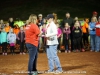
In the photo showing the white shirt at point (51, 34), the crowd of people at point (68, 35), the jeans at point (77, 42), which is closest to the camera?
the white shirt at point (51, 34)

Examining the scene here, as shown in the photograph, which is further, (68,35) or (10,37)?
(68,35)

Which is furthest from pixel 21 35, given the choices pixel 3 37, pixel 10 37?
pixel 3 37

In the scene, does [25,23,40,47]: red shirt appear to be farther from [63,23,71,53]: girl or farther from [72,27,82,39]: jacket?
[72,27,82,39]: jacket

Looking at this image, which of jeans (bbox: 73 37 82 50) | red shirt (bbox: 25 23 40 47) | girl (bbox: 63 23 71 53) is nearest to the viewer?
red shirt (bbox: 25 23 40 47)

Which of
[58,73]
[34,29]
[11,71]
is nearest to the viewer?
[34,29]

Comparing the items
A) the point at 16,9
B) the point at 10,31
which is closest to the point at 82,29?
the point at 10,31

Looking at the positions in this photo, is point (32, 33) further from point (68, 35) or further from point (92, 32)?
point (92, 32)

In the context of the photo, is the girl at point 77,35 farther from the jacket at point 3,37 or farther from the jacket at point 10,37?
the jacket at point 3,37

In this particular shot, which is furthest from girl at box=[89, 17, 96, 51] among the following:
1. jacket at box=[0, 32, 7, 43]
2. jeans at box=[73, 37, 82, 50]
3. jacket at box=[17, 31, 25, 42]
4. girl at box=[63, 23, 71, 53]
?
jacket at box=[0, 32, 7, 43]

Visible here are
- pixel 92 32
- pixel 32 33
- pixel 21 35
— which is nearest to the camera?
pixel 32 33

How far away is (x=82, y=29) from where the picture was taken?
1562cm

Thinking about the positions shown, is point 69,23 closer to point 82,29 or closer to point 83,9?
point 82,29

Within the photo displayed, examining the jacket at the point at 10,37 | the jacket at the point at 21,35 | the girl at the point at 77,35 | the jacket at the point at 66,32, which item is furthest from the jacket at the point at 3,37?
the girl at the point at 77,35

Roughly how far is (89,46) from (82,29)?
1635 mm
